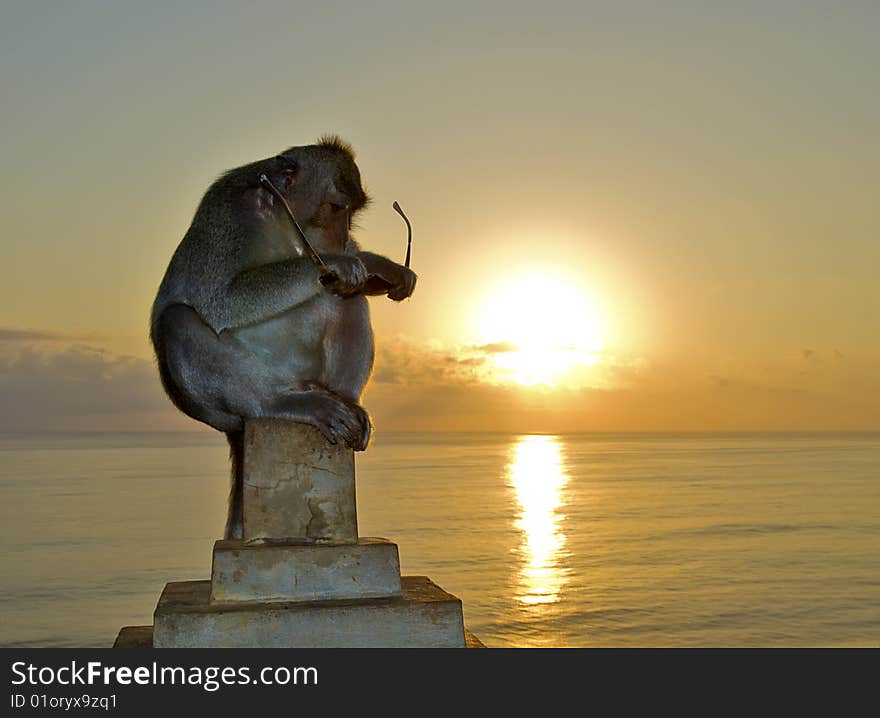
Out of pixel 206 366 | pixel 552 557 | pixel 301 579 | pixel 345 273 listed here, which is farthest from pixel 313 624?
pixel 552 557

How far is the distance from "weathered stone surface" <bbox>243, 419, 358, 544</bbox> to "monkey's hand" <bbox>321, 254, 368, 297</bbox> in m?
0.77

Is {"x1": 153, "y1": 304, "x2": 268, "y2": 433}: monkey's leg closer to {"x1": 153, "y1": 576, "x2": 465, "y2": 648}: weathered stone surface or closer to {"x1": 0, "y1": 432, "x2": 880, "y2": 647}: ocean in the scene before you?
{"x1": 153, "y1": 576, "x2": 465, "y2": 648}: weathered stone surface

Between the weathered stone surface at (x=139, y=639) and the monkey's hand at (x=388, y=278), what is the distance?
6.28ft

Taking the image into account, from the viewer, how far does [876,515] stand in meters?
24.2

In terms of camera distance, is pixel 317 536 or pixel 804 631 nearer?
pixel 317 536

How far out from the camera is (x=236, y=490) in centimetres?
624

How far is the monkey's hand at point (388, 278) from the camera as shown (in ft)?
19.2

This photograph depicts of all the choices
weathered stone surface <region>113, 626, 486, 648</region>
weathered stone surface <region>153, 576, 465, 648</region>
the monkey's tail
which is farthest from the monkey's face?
weathered stone surface <region>113, 626, 486, 648</region>

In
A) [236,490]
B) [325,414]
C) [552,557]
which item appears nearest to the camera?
[325,414]

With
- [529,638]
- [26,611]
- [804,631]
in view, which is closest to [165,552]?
[26,611]

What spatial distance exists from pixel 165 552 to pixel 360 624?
1282 centimetres

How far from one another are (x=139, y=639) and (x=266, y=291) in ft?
7.47

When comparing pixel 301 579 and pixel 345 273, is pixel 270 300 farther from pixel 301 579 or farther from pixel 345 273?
pixel 301 579

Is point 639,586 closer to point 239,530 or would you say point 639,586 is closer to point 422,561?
point 422,561
